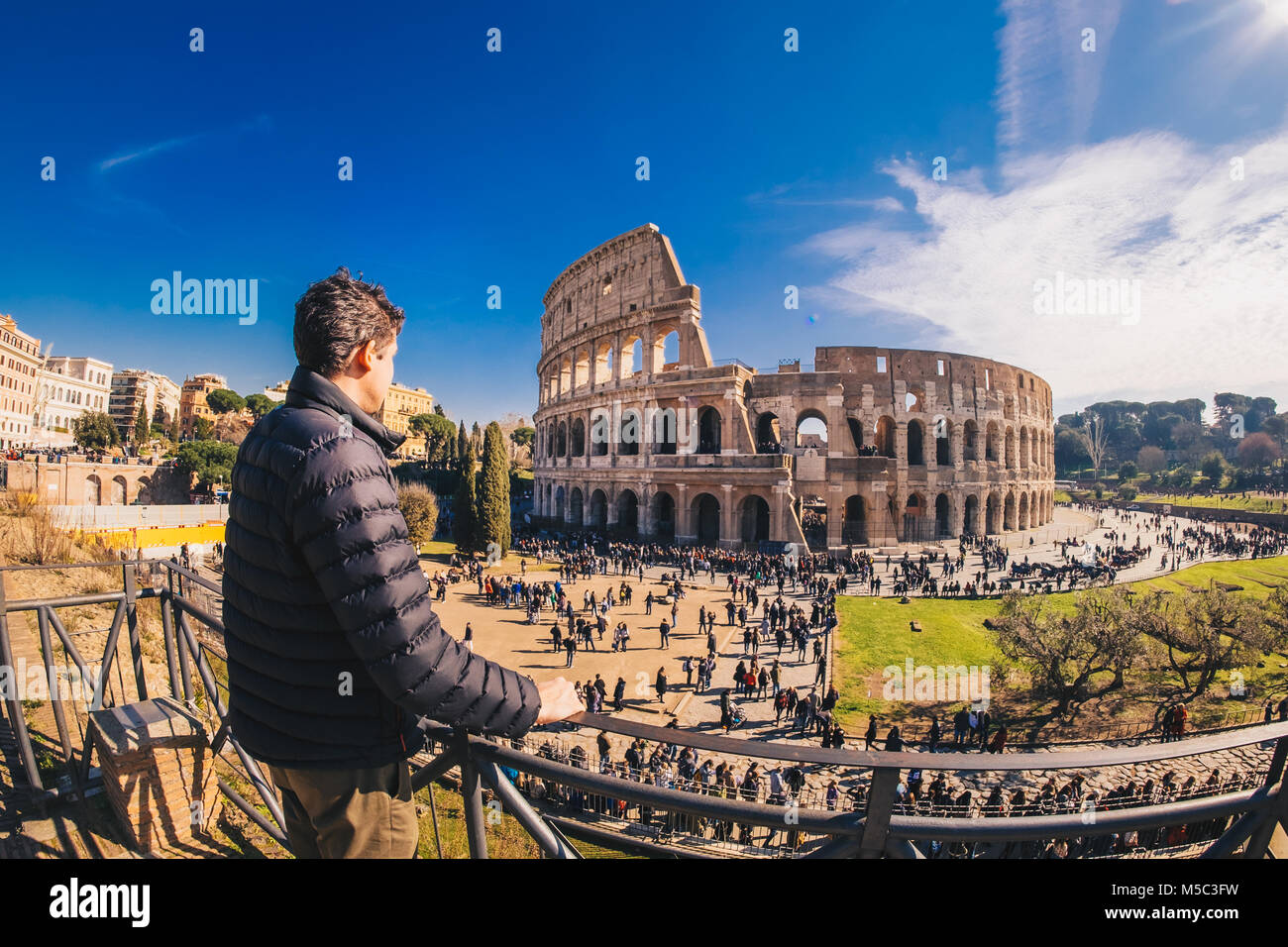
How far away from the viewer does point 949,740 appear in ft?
39.3

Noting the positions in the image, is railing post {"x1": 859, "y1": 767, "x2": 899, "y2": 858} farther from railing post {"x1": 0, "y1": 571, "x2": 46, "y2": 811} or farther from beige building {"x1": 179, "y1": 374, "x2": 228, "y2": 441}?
beige building {"x1": 179, "y1": 374, "x2": 228, "y2": 441}

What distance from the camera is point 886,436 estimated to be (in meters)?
38.3

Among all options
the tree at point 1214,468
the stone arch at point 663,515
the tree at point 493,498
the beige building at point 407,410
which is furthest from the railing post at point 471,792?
the tree at point 1214,468

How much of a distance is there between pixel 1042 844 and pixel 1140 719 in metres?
11.4

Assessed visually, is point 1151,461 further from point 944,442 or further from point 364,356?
point 364,356

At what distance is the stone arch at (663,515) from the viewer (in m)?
34.2

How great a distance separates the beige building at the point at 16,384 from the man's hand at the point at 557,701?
7545 centimetres

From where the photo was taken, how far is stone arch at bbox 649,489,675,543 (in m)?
34.2

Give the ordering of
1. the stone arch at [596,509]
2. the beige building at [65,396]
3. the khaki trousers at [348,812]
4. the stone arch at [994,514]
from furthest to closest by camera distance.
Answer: the beige building at [65,396], the stone arch at [994,514], the stone arch at [596,509], the khaki trousers at [348,812]

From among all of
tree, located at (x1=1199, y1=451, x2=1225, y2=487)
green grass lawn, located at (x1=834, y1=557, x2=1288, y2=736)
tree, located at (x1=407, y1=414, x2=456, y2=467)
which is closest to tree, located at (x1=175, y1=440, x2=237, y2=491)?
tree, located at (x1=407, y1=414, x2=456, y2=467)

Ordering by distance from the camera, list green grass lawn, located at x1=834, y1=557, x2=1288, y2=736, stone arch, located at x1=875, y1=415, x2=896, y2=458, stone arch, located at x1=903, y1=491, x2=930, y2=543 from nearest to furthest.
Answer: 1. green grass lawn, located at x1=834, y1=557, x2=1288, y2=736
2. stone arch, located at x1=903, y1=491, x2=930, y2=543
3. stone arch, located at x1=875, y1=415, x2=896, y2=458

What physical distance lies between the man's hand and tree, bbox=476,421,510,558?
94.9 ft

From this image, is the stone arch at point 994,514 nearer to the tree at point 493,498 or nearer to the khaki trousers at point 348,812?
the tree at point 493,498

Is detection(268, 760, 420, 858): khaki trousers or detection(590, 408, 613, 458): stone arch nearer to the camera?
detection(268, 760, 420, 858): khaki trousers
